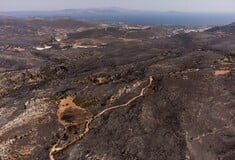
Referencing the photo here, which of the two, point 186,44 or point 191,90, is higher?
point 191,90

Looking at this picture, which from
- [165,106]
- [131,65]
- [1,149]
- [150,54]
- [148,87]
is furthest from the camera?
[150,54]

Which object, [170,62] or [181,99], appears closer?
[181,99]

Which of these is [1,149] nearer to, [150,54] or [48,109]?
[48,109]

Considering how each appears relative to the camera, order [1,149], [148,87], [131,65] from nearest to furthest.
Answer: [1,149] < [148,87] < [131,65]

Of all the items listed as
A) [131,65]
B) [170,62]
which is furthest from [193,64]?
[131,65]

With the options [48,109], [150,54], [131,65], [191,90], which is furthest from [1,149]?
[150,54]

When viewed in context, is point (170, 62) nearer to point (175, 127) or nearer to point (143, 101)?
point (143, 101)

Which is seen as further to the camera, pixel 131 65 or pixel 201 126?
pixel 131 65

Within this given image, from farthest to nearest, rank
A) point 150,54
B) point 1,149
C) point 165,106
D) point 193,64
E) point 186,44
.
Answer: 1. point 186,44
2. point 150,54
3. point 193,64
4. point 165,106
5. point 1,149

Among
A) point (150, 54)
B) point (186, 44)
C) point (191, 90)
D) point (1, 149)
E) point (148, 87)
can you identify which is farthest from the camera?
point (186, 44)
